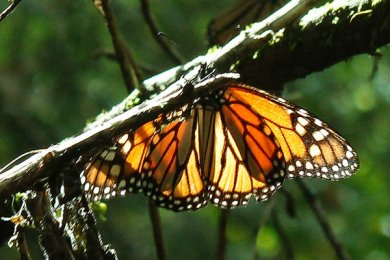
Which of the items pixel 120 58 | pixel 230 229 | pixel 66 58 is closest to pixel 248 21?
pixel 120 58

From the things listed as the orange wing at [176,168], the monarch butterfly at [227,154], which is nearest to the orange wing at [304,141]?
the monarch butterfly at [227,154]

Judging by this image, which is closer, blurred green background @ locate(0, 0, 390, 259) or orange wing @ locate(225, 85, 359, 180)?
orange wing @ locate(225, 85, 359, 180)

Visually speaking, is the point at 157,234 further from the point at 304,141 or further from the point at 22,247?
the point at 22,247

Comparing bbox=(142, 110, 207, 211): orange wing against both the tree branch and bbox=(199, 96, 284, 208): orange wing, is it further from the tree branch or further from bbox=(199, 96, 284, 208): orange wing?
the tree branch

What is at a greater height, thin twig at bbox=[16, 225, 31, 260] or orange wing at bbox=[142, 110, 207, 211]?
orange wing at bbox=[142, 110, 207, 211]

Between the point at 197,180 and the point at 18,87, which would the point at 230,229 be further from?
the point at 197,180

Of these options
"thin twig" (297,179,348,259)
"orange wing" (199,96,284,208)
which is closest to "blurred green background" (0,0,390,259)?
"thin twig" (297,179,348,259)
